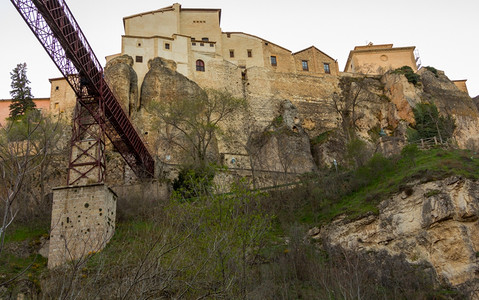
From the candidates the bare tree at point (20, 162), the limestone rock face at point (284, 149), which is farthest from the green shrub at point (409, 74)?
the bare tree at point (20, 162)

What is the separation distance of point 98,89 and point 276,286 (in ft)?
44.1

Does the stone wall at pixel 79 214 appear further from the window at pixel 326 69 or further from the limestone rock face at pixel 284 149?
the window at pixel 326 69

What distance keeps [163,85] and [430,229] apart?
24013mm

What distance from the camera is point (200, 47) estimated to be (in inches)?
1738

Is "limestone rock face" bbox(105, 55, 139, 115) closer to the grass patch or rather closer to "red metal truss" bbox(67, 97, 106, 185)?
"red metal truss" bbox(67, 97, 106, 185)

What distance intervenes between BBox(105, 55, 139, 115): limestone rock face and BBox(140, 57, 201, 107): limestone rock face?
0.73 meters

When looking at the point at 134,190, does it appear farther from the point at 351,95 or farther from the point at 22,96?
the point at 351,95

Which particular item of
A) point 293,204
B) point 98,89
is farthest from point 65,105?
point 293,204

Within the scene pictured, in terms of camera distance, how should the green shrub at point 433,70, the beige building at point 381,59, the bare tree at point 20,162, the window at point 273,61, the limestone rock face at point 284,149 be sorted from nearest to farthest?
the bare tree at point 20,162
the limestone rock face at point 284,149
the window at point 273,61
the green shrub at point 433,70
the beige building at point 381,59

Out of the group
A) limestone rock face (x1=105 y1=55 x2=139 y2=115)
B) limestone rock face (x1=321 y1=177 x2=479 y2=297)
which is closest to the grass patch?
limestone rock face (x1=321 y1=177 x2=479 y2=297)

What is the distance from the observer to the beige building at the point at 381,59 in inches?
2041

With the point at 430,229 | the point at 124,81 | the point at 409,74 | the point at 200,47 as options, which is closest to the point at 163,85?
the point at 124,81

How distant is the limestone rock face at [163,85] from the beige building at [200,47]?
122cm

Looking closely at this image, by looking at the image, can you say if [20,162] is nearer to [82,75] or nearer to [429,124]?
[82,75]
